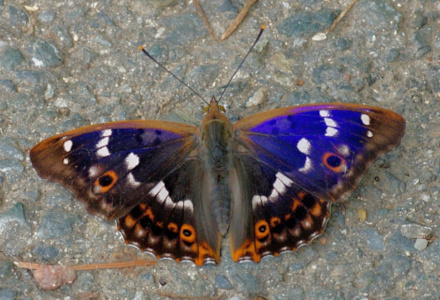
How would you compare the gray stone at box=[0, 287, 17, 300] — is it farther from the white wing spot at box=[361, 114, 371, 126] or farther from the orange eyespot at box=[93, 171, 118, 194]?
the white wing spot at box=[361, 114, 371, 126]

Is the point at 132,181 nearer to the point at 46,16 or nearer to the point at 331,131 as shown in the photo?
the point at 331,131

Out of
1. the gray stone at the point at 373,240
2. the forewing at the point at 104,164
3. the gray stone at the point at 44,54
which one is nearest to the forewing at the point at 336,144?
the gray stone at the point at 373,240

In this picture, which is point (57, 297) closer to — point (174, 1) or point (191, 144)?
point (191, 144)

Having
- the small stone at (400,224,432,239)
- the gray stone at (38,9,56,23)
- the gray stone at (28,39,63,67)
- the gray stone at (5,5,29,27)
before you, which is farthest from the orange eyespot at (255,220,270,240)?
the gray stone at (5,5,29,27)

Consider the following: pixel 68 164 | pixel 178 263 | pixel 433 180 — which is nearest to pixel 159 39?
pixel 68 164

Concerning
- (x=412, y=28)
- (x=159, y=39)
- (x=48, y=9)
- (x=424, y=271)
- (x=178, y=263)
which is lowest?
(x=424, y=271)

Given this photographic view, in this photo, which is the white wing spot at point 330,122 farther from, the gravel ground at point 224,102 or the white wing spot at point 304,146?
the gravel ground at point 224,102
